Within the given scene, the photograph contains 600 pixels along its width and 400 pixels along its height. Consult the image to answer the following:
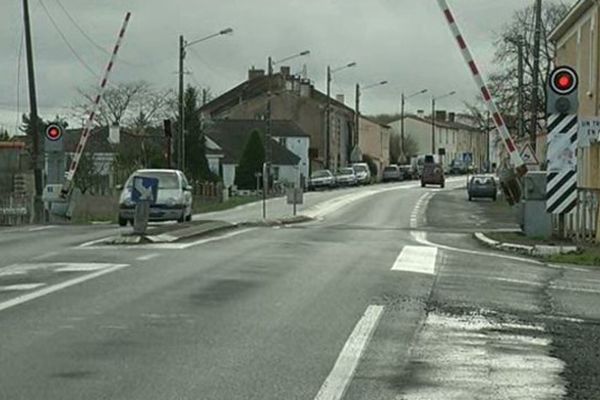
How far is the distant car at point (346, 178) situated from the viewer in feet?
320

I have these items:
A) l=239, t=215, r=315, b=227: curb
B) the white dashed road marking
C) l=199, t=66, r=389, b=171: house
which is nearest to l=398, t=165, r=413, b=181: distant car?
l=199, t=66, r=389, b=171: house

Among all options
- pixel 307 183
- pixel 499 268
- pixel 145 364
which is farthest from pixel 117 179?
pixel 145 364

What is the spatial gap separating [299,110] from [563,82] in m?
109

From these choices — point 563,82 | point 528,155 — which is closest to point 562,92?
point 563,82

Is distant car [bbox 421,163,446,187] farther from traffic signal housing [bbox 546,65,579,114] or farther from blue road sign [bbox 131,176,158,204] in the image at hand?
blue road sign [bbox 131,176,158,204]

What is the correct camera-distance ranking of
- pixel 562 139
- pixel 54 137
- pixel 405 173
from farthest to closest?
pixel 405 173, pixel 54 137, pixel 562 139

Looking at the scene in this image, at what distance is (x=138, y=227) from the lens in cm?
2183

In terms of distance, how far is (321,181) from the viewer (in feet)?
303

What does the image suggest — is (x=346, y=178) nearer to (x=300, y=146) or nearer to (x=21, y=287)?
(x=300, y=146)

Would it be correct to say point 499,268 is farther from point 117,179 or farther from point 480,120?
point 480,120

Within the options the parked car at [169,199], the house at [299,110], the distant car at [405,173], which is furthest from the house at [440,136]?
the parked car at [169,199]

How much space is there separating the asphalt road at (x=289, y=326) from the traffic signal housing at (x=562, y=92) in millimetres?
3930

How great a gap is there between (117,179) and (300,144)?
55625 mm

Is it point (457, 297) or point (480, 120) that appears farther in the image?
point (480, 120)
